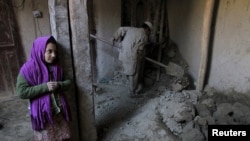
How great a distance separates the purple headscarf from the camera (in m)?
2.44

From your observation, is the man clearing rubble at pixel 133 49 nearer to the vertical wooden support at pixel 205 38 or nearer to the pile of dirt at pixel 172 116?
the pile of dirt at pixel 172 116

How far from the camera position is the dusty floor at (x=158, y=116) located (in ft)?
11.2

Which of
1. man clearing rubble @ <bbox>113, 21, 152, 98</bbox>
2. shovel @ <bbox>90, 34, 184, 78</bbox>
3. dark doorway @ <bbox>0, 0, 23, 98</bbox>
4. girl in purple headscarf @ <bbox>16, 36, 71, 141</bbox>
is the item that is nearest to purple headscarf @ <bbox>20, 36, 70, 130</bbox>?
girl in purple headscarf @ <bbox>16, 36, 71, 141</bbox>

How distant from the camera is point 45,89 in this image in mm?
2484

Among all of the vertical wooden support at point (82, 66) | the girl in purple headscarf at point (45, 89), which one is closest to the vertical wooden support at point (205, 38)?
the vertical wooden support at point (82, 66)

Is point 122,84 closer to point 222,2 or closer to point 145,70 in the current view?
point 145,70

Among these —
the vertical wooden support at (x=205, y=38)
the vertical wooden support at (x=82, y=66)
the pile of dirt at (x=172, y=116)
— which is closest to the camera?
the vertical wooden support at (x=82, y=66)

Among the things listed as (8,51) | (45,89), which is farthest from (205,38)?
(8,51)

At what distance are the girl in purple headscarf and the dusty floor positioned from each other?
96 cm

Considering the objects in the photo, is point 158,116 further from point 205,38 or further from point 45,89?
point 45,89

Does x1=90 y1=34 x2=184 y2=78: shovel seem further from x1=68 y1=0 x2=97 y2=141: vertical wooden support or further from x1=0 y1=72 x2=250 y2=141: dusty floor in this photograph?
x1=68 y1=0 x2=97 y2=141: vertical wooden support

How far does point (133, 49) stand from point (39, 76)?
2499mm

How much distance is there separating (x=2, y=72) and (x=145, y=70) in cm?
317

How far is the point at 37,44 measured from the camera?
2.45 m
